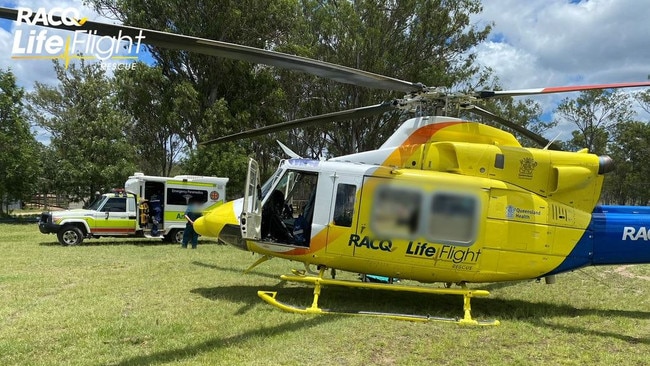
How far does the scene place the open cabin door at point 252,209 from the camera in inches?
267

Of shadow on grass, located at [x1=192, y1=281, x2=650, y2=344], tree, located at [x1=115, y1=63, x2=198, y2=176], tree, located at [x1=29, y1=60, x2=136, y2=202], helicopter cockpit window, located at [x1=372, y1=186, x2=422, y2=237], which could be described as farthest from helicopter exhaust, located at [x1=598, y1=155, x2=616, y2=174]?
tree, located at [x1=29, y1=60, x2=136, y2=202]

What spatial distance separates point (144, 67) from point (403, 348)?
72.4ft

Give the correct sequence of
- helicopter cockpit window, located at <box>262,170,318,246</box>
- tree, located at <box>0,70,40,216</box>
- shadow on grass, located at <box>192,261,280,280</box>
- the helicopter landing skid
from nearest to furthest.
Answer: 1. the helicopter landing skid
2. helicopter cockpit window, located at <box>262,170,318,246</box>
3. shadow on grass, located at <box>192,261,280,280</box>
4. tree, located at <box>0,70,40,216</box>

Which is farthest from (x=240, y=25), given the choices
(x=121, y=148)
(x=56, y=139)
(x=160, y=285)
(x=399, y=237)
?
(x=399, y=237)

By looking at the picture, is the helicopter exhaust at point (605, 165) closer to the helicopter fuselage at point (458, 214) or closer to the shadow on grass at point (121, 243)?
the helicopter fuselage at point (458, 214)

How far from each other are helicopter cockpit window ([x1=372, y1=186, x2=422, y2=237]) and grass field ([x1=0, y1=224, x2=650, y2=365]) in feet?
4.37

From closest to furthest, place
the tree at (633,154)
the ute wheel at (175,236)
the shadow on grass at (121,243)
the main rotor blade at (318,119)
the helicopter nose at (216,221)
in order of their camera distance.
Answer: the main rotor blade at (318,119) < the helicopter nose at (216,221) < the shadow on grass at (121,243) < the ute wheel at (175,236) < the tree at (633,154)

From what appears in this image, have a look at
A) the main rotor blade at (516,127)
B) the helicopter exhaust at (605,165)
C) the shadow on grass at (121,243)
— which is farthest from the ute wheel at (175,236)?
the helicopter exhaust at (605,165)

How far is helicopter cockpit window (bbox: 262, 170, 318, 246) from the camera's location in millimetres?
7348

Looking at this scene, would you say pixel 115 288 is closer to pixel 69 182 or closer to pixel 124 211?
pixel 124 211

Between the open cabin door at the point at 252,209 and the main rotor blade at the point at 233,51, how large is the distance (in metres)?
1.98

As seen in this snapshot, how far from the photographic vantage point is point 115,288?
8117 millimetres

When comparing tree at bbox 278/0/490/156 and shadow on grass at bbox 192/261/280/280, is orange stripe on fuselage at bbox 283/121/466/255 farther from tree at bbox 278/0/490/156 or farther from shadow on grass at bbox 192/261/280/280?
tree at bbox 278/0/490/156

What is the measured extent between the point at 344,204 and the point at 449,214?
5.15 feet
